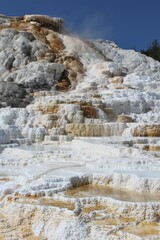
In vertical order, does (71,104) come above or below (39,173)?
above

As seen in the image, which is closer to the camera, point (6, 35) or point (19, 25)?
point (6, 35)

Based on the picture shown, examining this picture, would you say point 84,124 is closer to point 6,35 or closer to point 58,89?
point 58,89

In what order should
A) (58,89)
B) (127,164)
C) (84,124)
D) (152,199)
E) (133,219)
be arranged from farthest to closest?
(58,89), (84,124), (127,164), (152,199), (133,219)

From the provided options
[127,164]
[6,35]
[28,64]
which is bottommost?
[127,164]

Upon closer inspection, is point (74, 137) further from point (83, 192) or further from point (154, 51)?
point (154, 51)

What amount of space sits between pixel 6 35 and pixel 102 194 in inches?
778

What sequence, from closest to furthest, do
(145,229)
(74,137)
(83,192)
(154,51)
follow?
(145,229) < (83,192) < (74,137) < (154,51)

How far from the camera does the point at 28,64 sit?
76.9 ft

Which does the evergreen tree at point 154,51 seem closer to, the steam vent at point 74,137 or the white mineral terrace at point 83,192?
the steam vent at point 74,137

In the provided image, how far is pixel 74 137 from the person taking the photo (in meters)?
14.2

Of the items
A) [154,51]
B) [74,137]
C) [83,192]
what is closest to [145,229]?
[83,192]

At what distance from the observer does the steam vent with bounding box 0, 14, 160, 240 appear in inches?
263

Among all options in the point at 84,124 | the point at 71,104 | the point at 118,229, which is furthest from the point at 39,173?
the point at 71,104

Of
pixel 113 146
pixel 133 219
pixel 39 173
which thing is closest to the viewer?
pixel 133 219
